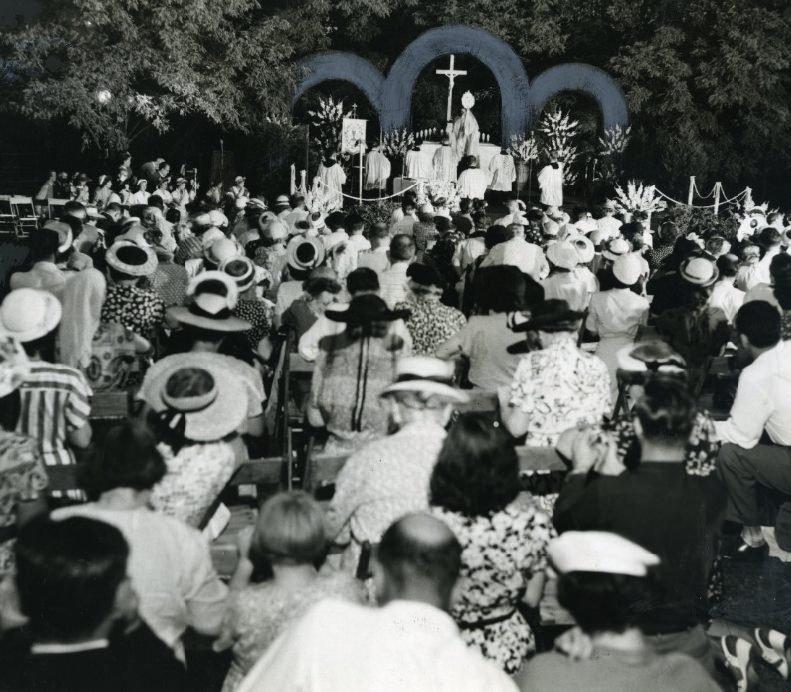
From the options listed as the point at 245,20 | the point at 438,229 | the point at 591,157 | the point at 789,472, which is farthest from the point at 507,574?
the point at 591,157

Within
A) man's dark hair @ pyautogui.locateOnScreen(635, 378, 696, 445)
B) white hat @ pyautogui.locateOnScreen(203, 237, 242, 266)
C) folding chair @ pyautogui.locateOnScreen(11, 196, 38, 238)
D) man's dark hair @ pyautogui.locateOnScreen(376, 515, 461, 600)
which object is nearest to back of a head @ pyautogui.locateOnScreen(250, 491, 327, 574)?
man's dark hair @ pyautogui.locateOnScreen(376, 515, 461, 600)

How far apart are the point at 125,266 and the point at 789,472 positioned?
4.27m

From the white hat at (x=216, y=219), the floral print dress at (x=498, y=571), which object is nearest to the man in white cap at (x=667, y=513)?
the floral print dress at (x=498, y=571)

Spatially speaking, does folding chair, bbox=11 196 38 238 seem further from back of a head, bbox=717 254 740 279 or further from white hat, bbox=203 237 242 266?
back of a head, bbox=717 254 740 279

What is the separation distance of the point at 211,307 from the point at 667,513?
276 centimetres

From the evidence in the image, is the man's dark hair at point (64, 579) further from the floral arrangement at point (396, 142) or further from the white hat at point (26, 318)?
the floral arrangement at point (396, 142)

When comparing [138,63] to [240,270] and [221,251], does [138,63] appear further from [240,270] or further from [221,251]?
[240,270]

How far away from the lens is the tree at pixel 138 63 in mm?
17344

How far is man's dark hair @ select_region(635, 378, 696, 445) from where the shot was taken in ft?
11.0

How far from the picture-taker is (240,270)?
6.64 metres

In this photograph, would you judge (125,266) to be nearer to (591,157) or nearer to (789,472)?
(789,472)

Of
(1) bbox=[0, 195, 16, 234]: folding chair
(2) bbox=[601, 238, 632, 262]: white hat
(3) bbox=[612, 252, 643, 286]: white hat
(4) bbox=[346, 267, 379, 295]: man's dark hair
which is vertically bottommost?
(4) bbox=[346, 267, 379, 295]: man's dark hair

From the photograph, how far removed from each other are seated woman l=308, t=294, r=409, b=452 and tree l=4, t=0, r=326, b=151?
576 inches

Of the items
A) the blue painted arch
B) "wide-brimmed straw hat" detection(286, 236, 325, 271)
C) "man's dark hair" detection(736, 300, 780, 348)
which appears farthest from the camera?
the blue painted arch
